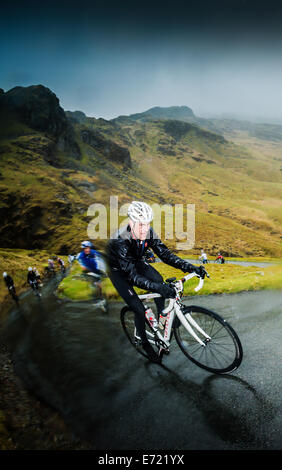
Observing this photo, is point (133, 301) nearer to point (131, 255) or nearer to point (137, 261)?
point (137, 261)

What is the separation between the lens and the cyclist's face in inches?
212

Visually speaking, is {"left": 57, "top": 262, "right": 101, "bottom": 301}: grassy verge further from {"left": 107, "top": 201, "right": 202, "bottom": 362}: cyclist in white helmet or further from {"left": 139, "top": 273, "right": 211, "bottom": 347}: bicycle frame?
{"left": 139, "top": 273, "right": 211, "bottom": 347}: bicycle frame

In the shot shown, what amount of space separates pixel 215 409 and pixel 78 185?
123470 mm

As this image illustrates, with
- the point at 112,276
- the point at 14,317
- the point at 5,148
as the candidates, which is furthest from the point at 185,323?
the point at 5,148

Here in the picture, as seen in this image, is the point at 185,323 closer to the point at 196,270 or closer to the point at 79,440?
the point at 196,270

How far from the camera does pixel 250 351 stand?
5.55m

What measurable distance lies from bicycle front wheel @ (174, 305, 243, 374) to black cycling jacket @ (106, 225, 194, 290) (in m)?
1.07

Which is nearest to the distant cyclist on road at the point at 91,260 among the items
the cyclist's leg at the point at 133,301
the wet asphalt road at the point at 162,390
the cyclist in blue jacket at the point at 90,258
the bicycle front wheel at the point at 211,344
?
the cyclist in blue jacket at the point at 90,258

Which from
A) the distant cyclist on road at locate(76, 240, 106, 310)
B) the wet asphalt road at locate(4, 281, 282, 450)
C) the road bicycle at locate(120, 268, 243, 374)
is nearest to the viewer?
the wet asphalt road at locate(4, 281, 282, 450)

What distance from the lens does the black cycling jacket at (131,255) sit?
535cm

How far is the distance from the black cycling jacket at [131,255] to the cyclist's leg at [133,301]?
0.22 metres

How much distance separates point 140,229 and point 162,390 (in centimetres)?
338

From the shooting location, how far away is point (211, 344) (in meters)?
5.53

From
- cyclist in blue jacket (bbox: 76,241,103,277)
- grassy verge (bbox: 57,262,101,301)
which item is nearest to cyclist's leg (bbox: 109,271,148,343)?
grassy verge (bbox: 57,262,101,301)
